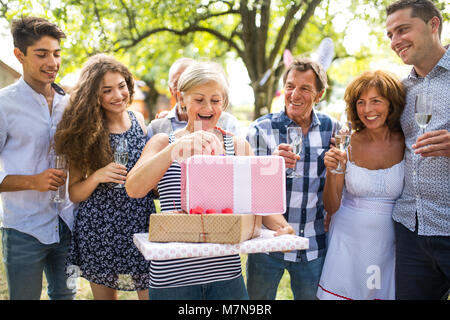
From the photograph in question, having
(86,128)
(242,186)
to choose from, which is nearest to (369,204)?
(242,186)

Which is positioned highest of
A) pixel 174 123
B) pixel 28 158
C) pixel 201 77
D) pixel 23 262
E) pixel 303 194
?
pixel 201 77

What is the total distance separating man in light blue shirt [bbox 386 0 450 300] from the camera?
2672mm

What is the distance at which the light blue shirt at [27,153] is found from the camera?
2912 mm

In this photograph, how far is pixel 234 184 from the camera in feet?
6.30

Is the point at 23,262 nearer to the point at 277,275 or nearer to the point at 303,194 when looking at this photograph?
the point at 277,275

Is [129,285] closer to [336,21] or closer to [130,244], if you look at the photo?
[130,244]

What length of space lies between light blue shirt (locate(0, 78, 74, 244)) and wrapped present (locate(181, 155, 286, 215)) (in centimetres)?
164

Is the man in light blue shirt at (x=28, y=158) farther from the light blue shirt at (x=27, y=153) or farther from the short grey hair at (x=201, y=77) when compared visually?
the short grey hair at (x=201, y=77)

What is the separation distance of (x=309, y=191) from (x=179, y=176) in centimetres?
132

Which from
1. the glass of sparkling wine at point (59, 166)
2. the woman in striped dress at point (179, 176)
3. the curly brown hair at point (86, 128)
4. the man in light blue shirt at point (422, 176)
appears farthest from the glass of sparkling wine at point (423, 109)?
the glass of sparkling wine at point (59, 166)

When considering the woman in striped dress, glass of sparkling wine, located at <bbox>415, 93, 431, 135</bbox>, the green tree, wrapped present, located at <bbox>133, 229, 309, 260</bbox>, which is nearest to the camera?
wrapped present, located at <bbox>133, 229, 309, 260</bbox>

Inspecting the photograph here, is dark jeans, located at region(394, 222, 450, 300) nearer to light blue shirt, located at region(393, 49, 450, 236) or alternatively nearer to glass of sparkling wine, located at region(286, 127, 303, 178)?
light blue shirt, located at region(393, 49, 450, 236)

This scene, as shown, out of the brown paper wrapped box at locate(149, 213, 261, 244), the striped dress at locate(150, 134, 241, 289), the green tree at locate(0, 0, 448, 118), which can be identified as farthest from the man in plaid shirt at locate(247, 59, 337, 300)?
the green tree at locate(0, 0, 448, 118)
